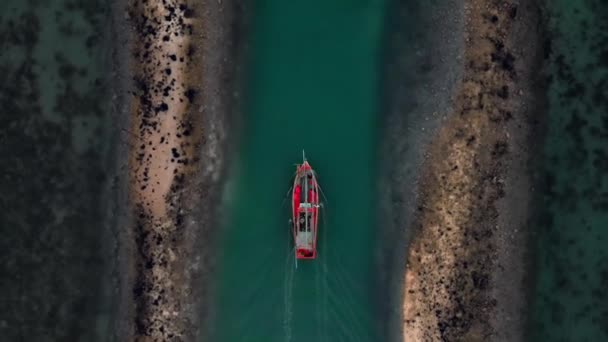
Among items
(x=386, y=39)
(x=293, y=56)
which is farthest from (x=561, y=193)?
(x=293, y=56)

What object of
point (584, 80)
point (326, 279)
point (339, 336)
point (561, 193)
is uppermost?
point (584, 80)

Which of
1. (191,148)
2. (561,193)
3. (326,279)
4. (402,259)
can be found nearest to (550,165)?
(561,193)

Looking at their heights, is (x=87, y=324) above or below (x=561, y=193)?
below

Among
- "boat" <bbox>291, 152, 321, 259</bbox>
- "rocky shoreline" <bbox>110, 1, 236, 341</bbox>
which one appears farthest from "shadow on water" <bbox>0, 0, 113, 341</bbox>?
"boat" <bbox>291, 152, 321, 259</bbox>

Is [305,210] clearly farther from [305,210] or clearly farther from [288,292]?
[288,292]

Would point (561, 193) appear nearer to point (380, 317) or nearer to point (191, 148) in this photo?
point (380, 317)
